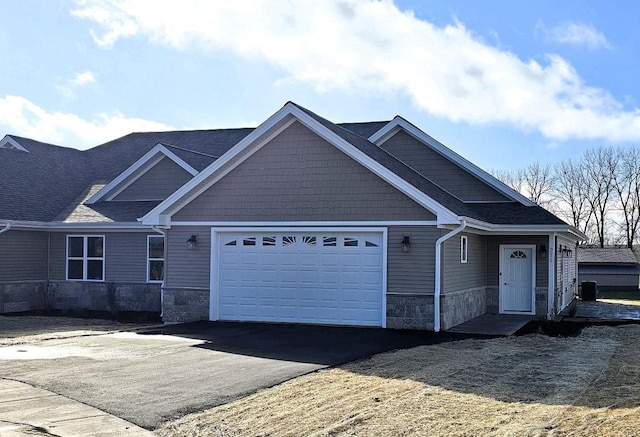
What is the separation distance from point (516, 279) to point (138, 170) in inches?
492

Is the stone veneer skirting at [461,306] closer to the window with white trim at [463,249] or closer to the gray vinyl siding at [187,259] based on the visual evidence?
the window with white trim at [463,249]

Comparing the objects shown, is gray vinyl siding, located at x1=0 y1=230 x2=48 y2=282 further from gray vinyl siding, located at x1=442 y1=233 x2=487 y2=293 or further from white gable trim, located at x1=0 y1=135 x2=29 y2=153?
gray vinyl siding, located at x1=442 y1=233 x2=487 y2=293

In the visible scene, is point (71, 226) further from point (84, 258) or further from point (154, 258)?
point (154, 258)

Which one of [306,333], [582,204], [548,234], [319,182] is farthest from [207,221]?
[582,204]

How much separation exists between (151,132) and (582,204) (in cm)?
4128

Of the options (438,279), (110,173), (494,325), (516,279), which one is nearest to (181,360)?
(438,279)

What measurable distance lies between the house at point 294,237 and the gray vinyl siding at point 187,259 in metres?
0.03

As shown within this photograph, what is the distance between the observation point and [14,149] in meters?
25.7

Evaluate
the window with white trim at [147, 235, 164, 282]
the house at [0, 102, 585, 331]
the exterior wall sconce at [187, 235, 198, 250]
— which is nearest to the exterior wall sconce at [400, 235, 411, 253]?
the house at [0, 102, 585, 331]

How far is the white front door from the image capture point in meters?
21.5

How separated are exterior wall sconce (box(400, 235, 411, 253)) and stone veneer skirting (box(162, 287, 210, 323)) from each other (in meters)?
5.29

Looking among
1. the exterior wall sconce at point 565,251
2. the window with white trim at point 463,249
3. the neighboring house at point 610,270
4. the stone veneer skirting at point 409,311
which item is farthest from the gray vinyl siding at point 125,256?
the neighboring house at point 610,270

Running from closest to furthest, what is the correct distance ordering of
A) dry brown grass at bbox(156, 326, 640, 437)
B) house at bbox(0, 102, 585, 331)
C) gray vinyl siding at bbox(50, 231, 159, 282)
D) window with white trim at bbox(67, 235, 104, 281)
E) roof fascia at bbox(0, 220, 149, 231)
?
dry brown grass at bbox(156, 326, 640, 437)
house at bbox(0, 102, 585, 331)
roof fascia at bbox(0, 220, 149, 231)
gray vinyl siding at bbox(50, 231, 159, 282)
window with white trim at bbox(67, 235, 104, 281)

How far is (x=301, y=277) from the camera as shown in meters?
Result: 17.8
